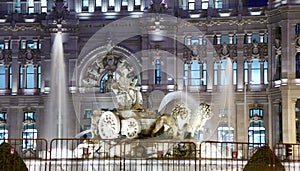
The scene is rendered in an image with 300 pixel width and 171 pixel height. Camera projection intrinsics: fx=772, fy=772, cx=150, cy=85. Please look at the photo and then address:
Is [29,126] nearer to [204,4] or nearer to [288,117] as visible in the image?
[204,4]

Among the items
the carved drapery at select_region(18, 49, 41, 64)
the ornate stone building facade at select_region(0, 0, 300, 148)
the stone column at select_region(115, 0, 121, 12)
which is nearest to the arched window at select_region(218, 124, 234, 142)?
the ornate stone building facade at select_region(0, 0, 300, 148)

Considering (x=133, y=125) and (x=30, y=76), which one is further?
(x=30, y=76)

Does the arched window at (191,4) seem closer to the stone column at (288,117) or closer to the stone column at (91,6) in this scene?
the stone column at (91,6)

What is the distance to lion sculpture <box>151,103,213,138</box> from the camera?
39938 millimetres

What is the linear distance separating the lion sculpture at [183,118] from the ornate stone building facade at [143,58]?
83.1 ft

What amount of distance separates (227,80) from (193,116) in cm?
2781

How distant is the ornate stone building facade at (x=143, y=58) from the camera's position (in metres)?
68.9

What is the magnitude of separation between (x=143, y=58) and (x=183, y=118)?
100ft

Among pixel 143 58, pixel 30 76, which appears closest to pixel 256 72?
pixel 143 58

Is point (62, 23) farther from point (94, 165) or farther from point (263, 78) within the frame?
point (94, 165)

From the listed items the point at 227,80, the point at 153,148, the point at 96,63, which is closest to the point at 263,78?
the point at 227,80

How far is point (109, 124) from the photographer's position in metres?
40.0

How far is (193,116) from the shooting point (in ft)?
139

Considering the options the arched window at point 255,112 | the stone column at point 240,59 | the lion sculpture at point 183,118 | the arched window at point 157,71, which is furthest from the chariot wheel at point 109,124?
the stone column at point 240,59
